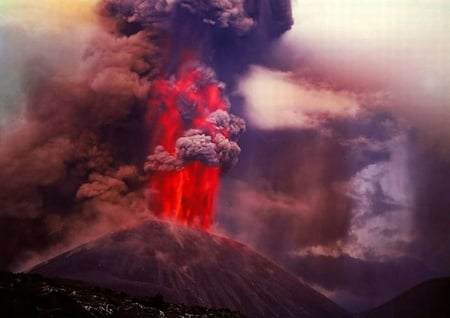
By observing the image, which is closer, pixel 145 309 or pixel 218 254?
pixel 145 309

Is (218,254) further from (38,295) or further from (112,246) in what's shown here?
(38,295)

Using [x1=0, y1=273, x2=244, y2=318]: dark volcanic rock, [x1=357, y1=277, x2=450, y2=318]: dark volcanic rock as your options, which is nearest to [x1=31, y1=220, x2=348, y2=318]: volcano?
[x1=357, y1=277, x2=450, y2=318]: dark volcanic rock

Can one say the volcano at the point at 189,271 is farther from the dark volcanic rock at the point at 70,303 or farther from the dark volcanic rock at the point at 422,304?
the dark volcanic rock at the point at 70,303

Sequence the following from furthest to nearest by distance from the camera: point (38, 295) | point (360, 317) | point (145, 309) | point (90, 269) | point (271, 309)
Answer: point (360, 317) → point (271, 309) → point (90, 269) → point (145, 309) → point (38, 295)

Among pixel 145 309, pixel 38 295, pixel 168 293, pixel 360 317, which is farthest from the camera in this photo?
pixel 360 317

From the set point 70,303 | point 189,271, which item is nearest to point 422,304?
point 189,271

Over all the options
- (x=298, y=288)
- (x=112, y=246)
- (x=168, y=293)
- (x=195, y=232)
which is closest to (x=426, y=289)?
(x=298, y=288)
